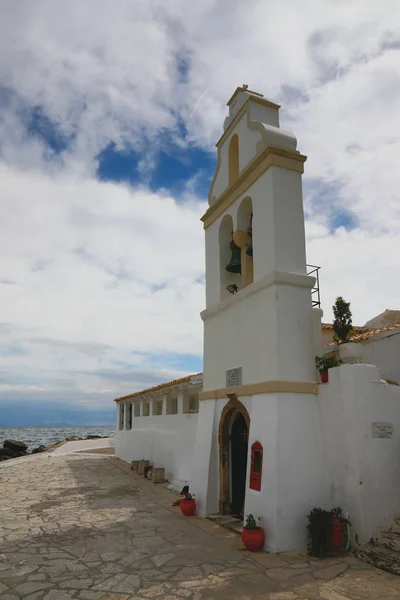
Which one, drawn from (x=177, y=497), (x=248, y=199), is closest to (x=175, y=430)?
(x=177, y=497)

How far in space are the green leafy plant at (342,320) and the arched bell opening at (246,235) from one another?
2.50 m

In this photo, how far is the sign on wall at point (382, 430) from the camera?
7.91 m

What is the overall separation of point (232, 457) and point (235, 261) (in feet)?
15.4

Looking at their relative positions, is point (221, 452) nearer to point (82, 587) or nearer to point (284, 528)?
point (284, 528)

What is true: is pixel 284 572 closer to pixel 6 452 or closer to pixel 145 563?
pixel 145 563

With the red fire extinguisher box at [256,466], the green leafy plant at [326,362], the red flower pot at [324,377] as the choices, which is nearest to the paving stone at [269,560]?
the red fire extinguisher box at [256,466]

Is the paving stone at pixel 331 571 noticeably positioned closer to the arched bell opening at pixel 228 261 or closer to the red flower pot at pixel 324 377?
the red flower pot at pixel 324 377

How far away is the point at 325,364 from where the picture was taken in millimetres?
9000

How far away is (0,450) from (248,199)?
3601 centimetres

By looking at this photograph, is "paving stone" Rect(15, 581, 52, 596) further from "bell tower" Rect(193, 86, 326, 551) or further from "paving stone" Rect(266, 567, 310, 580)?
"bell tower" Rect(193, 86, 326, 551)

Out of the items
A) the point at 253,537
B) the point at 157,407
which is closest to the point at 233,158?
the point at 253,537

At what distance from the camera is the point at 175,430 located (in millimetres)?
15570

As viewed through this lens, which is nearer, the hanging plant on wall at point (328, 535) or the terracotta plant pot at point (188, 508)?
the hanging plant on wall at point (328, 535)

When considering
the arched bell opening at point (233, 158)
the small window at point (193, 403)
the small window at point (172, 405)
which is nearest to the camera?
the arched bell opening at point (233, 158)
